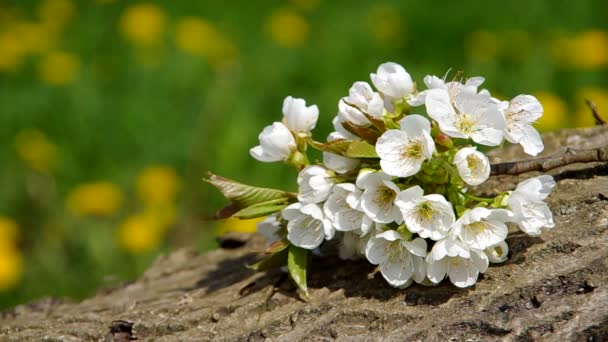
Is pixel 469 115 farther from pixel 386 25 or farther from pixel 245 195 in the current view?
pixel 386 25

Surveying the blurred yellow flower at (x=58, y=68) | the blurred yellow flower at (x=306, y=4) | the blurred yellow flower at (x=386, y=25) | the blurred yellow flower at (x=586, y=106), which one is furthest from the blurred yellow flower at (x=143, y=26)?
the blurred yellow flower at (x=586, y=106)

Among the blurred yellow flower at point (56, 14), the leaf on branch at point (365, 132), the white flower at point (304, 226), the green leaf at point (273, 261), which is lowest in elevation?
the green leaf at point (273, 261)

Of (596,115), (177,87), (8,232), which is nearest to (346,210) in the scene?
(596,115)

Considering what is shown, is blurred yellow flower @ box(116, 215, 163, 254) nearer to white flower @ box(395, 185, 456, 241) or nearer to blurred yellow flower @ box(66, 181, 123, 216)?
blurred yellow flower @ box(66, 181, 123, 216)

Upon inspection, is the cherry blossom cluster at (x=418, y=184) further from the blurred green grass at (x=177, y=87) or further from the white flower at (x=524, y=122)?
the blurred green grass at (x=177, y=87)

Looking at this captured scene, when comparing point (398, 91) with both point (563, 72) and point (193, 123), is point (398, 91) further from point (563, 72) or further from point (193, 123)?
point (563, 72)
